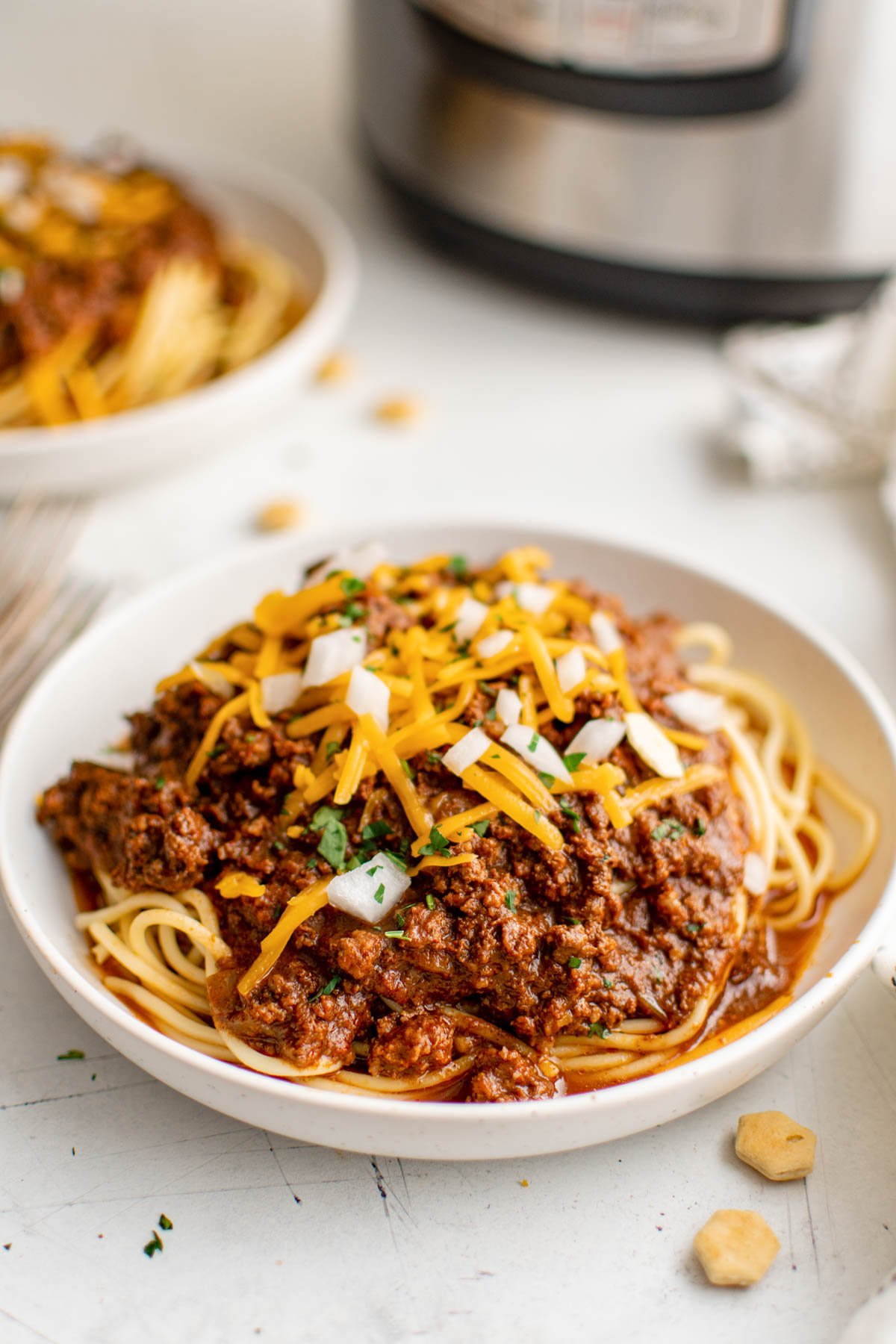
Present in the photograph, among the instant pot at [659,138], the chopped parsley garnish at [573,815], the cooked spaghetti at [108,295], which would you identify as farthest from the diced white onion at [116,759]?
the instant pot at [659,138]

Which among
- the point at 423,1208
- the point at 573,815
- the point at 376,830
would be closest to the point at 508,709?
the point at 573,815

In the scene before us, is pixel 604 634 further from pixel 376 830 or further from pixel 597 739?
pixel 376 830

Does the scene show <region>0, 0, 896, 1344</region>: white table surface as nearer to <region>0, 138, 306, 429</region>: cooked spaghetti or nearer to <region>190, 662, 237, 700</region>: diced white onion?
<region>0, 138, 306, 429</region>: cooked spaghetti

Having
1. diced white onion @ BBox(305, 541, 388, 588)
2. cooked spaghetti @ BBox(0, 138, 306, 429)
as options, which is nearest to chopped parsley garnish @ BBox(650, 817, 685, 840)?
diced white onion @ BBox(305, 541, 388, 588)

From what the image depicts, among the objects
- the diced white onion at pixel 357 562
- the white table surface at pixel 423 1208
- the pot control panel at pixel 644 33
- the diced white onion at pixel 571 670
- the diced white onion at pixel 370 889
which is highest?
the pot control panel at pixel 644 33

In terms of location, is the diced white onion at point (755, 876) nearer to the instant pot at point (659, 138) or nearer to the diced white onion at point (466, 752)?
the diced white onion at point (466, 752)
